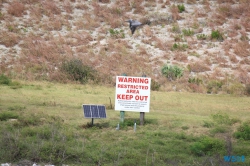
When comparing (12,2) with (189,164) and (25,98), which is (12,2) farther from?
(189,164)

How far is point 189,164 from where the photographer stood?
15180 millimetres

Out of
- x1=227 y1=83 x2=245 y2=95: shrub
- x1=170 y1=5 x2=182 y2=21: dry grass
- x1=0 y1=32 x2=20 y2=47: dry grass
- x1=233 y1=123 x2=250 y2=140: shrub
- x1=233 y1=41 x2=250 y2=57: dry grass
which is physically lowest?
x1=233 y1=123 x2=250 y2=140: shrub

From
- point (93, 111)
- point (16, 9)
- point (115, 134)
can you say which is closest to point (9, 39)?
point (16, 9)

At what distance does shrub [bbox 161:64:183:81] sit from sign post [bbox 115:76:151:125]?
1451 centimetres

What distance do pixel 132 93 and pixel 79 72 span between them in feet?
41.7

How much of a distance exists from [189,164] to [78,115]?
619 cm

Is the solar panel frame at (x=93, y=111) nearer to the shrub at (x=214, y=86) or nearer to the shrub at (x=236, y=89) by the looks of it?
the shrub at (x=236, y=89)

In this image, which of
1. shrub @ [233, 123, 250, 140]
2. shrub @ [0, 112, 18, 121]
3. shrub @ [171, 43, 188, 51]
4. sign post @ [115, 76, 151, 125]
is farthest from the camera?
shrub @ [171, 43, 188, 51]

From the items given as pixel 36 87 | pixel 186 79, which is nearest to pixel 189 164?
pixel 36 87

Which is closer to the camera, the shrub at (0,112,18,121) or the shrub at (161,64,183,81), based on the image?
the shrub at (0,112,18,121)

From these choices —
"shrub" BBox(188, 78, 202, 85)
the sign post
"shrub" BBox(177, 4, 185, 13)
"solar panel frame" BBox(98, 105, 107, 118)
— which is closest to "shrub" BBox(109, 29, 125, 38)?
"shrub" BBox(177, 4, 185, 13)

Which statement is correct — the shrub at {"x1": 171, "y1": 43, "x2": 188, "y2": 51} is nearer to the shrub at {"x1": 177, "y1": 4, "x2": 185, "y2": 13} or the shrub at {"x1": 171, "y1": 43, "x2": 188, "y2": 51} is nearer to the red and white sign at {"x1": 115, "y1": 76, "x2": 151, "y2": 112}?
the shrub at {"x1": 177, "y1": 4, "x2": 185, "y2": 13}

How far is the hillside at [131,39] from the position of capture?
115 ft

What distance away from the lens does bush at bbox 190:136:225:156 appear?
53.7 ft
